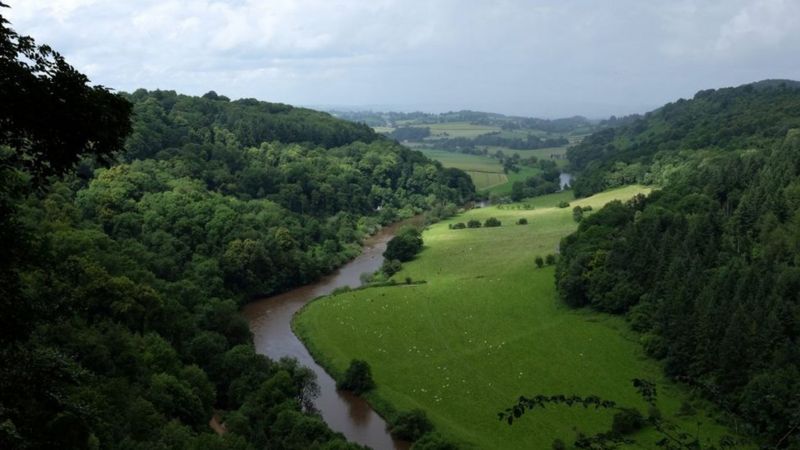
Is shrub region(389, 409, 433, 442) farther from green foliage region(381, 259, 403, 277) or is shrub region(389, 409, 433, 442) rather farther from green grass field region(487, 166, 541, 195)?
green grass field region(487, 166, 541, 195)

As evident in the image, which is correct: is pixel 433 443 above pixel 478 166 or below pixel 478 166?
below

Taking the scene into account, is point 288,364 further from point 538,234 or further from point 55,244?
point 538,234

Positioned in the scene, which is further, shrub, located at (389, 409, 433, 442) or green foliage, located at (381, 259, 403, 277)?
green foliage, located at (381, 259, 403, 277)

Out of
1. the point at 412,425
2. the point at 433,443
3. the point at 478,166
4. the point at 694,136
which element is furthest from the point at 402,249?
the point at 478,166

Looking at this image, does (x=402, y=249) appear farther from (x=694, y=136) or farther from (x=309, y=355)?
(x=694, y=136)

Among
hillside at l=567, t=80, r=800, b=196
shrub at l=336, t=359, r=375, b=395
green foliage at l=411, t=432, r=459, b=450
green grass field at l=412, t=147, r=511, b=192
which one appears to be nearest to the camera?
green foliage at l=411, t=432, r=459, b=450

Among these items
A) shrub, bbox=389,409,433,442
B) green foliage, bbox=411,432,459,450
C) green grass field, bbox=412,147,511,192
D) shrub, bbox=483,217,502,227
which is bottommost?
shrub, bbox=389,409,433,442

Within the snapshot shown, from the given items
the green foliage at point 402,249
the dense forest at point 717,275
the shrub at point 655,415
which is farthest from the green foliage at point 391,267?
the shrub at point 655,415

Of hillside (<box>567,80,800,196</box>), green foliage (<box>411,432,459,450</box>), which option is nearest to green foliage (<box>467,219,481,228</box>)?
hillside (<box>567,80,800,196</box>)
